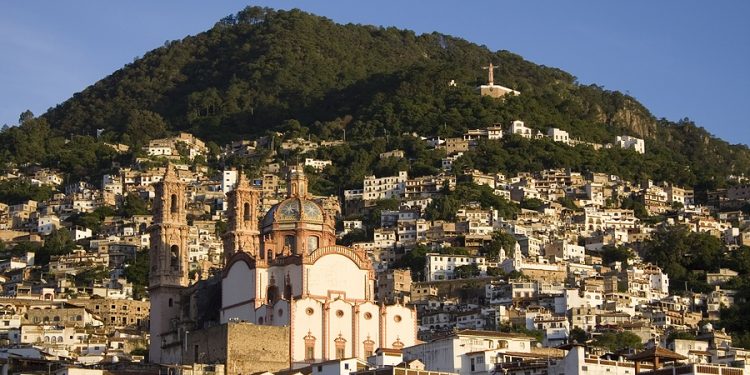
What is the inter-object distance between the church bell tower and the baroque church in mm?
71

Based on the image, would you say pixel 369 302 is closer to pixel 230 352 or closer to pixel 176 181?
pixel 230 352

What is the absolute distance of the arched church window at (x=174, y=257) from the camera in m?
93.1

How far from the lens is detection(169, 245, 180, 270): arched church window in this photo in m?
93.1

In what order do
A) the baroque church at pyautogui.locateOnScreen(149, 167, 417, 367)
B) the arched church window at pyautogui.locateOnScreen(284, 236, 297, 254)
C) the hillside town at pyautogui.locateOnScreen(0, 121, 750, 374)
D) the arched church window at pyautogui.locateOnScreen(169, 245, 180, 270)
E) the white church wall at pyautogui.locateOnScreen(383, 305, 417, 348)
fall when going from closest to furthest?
the hillside town at pyautogui.locateOnScreen(0, 121, 750, 374), the baroque church at pyautogui.locateOnScreen(149, 167, 417, 367), the white church wall at pyautogui.locateOnScreen(383, 305, 417, 348), the arched church window at pyautogui.locateOnScreen(284, 236, 297, 254), the arched church window at pyautogui.locateOnScreen(169, 245, 180, 270)

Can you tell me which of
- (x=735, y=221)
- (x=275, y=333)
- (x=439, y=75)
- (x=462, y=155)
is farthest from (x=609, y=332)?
(x=439, y=75)

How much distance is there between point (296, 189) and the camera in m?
89.9

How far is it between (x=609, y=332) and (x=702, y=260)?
33467 mm

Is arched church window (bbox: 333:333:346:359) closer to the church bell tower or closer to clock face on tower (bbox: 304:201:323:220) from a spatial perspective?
clock face on tower (bbox: 304:201:323:220)

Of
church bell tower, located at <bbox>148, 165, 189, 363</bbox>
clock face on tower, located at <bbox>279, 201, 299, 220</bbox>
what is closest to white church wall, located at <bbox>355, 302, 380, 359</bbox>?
clock face on tower, located at <bbox>279, 201, 299, 220</bbox>

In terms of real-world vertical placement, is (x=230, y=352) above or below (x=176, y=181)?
below

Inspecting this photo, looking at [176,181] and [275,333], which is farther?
[176,181]

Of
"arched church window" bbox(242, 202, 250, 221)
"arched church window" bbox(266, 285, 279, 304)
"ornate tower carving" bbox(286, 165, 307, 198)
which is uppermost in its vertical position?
"ornate tower carving" bbox(286, 165, 307, 198)

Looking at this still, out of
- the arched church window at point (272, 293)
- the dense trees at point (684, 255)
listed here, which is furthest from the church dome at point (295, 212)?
the dense trees at point (684, 255)

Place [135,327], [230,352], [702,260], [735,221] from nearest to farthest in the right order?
1. [230,352]
2. [135,327]
3. [702,260]
4. [735,221]
